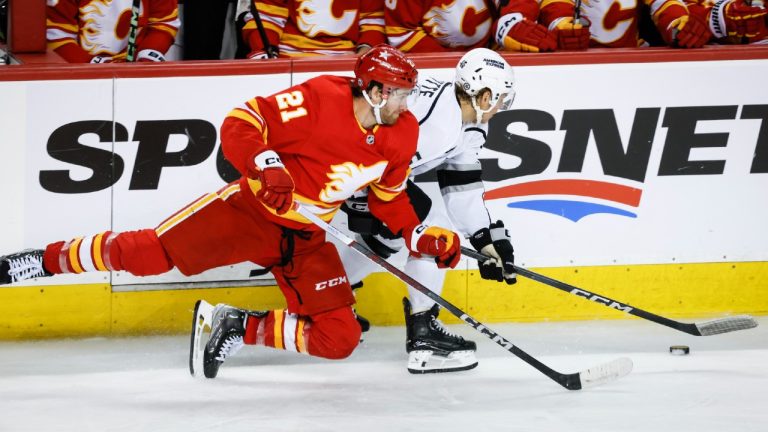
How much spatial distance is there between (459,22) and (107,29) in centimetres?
150

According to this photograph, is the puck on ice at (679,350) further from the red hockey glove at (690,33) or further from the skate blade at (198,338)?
the skate blade at (198,338)

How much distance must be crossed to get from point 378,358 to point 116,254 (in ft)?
3.14

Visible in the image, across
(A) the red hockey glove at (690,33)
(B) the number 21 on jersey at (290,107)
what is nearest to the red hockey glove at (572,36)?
(A) the red hockey glove at (690,33)

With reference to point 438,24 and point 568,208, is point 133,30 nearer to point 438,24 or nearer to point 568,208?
point 438,24

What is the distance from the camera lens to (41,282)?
391 centimetres

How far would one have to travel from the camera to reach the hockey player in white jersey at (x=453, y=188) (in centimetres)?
349

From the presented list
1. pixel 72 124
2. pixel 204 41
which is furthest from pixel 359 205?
pixel 204 41

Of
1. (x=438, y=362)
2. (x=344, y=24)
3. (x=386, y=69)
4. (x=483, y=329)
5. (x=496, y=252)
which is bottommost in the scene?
(x=438, y=362)

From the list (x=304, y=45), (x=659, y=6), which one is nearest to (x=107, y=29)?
(x=304, y=45)

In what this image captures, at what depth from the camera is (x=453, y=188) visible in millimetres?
3713

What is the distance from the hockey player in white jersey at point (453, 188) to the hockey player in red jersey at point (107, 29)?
1312mm

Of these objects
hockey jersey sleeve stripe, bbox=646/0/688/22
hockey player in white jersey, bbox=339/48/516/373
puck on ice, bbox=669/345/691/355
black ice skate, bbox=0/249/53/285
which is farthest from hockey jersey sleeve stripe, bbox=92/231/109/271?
hockey jersey sleeve stripe, bbox=646/0/688/22

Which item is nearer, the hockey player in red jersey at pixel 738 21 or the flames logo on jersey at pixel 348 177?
the flames logo on jersey at pixel 348 177

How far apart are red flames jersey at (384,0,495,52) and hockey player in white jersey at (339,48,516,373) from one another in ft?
3.09
